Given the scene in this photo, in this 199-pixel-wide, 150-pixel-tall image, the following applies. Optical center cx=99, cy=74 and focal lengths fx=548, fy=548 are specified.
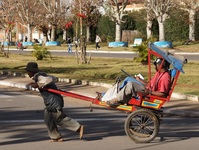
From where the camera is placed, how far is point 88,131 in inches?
424

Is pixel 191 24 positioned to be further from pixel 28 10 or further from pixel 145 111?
pixel 145 111

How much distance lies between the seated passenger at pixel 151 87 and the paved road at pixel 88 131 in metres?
0.80

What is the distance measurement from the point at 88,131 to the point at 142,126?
1546 millimetres

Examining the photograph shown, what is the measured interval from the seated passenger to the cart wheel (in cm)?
32

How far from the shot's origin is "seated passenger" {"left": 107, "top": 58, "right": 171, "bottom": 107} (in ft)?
30.4

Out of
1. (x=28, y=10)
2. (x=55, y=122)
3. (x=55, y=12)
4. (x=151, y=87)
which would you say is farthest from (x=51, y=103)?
(x=28, y=10)

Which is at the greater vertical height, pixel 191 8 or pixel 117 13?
pixel 191 8

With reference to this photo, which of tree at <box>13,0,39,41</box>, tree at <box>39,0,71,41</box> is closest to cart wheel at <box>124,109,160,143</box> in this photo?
tree at <box>39,0,71,41</box>

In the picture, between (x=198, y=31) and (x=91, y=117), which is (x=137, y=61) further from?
(x=198, y=31)

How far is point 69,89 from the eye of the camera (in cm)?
1883

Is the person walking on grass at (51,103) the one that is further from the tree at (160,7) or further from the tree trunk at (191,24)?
the tree trunk at (191,24)

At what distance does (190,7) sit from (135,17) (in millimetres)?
12679

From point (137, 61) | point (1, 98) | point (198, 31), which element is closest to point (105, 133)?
point (1, 98)

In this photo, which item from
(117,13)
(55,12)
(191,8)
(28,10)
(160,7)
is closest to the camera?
(160,7)
